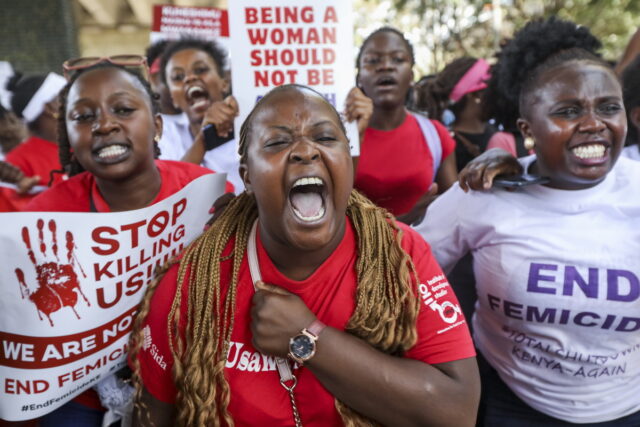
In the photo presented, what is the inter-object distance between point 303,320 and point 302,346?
0.25 feet

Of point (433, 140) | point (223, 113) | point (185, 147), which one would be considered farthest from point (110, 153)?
point (433, 140)

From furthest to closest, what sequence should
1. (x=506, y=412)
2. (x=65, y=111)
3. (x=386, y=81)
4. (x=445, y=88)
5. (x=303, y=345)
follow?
(x=445, y=88), (x=386, y=81), (x=65, y=111), (x=506, y=412), (x=303, y=345)

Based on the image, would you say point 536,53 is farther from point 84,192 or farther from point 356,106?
point 84,192

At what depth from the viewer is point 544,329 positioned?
217 cm

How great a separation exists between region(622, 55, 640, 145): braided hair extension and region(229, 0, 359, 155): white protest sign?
53.9 inches

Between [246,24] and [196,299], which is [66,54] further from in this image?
[196,299]

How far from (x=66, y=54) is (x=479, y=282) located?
9236 mm

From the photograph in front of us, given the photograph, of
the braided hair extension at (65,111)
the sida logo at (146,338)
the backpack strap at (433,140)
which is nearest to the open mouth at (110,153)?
the braided hair extension at (65,111)

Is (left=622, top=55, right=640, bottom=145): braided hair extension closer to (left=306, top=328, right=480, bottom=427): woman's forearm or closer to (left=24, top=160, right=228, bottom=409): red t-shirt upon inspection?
(left=306, top=328, right=480, bottom=427): woman's forearm

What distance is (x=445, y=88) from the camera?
5.26 m

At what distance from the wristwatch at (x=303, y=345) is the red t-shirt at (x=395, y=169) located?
6.45 feet

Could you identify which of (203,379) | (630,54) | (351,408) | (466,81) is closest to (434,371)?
(351,408)

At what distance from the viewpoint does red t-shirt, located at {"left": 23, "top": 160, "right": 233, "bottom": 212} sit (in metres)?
2.25

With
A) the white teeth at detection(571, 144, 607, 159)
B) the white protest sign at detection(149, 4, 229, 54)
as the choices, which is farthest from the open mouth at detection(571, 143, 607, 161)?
the white protest sign at detection(149, 4, 229, 54)
